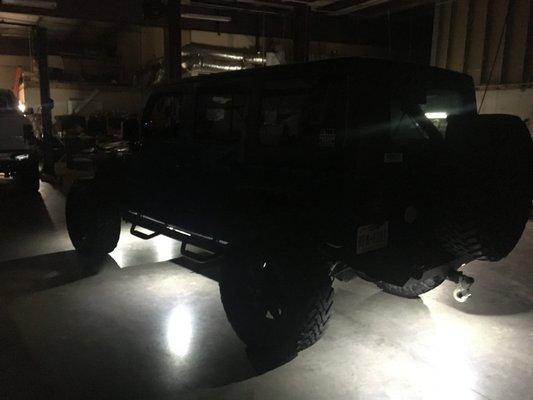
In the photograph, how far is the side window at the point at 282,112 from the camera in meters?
2.95

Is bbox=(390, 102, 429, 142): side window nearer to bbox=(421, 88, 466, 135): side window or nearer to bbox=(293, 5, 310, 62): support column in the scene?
bbox=(421, 88, 466, 135): side window

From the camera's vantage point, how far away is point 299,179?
9.12ft

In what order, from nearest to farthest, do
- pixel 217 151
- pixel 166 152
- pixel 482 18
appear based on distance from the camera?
pixel 217 151 < pixel 166 152 < pixel 482 18

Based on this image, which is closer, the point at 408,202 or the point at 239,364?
the point at 408,202

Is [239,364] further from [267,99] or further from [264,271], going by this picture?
[267,99]

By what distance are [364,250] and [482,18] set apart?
9071 millimetres

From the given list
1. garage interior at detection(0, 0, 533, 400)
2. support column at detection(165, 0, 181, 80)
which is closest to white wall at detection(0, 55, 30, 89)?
garage interior at detection(0, 0, 533, 400)

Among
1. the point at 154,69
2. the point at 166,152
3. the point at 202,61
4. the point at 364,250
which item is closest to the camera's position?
the point at 364,250

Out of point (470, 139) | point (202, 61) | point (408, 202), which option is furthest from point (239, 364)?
point (202, 61)

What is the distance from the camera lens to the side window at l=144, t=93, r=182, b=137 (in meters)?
4.32

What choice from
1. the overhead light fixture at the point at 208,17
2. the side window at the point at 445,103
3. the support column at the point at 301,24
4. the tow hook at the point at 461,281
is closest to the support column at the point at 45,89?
the overhead light fixture at the point at 208,17

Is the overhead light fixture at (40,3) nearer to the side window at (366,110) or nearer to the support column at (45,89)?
the support column at (45,89)

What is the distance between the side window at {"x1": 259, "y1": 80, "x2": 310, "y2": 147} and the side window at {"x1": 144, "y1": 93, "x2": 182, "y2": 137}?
1.26m

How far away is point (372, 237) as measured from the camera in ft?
8.48
